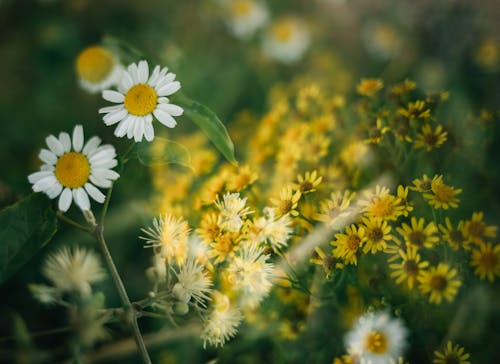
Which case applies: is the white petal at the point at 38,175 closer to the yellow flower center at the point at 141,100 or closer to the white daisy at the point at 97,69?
the yellow flower center at the point at 141,100

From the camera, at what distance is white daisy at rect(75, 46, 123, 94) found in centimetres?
113

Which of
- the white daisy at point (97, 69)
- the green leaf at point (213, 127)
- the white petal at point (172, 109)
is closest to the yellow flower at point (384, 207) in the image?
the green leaf at point (213, 127)

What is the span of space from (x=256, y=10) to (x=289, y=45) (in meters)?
0.21

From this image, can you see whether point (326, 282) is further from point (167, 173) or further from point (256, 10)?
point (256, 10)

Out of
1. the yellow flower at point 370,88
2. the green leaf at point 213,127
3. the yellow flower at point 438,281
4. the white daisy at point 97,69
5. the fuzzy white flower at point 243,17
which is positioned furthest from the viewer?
the fuzzy white flower at point 243,17

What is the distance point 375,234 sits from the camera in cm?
70

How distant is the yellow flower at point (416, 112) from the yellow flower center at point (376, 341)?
40cm

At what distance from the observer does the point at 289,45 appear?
1854mm

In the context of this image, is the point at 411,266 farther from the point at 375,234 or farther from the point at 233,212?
the point at 233,212

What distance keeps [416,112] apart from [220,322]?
53 centimetres

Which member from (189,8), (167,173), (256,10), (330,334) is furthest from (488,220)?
(189,8)

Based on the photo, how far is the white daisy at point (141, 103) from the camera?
72 cm

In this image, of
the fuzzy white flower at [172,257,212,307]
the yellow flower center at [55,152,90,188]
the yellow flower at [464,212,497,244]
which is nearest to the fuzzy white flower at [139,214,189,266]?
the fuzzy white flower at [172,257,212,307]

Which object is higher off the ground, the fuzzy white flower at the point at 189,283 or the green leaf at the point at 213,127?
the green leaf at the point at 213,127
